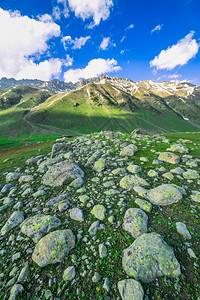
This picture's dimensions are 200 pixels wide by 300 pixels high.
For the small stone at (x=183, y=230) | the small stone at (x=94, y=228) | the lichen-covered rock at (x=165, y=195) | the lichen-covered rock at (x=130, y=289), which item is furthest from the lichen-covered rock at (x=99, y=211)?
the small stone at (x=183, y=230)

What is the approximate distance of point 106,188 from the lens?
7570mm

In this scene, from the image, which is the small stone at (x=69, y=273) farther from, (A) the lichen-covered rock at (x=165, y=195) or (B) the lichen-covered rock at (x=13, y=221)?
(A) the lichen-covered rock at (x=165, y=195)

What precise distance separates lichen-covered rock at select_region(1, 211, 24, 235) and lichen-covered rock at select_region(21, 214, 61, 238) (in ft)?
1.47

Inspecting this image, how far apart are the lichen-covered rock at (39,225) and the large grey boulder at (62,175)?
125 inches

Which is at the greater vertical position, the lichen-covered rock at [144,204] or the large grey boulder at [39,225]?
the lichen-covered rock at [144,204]

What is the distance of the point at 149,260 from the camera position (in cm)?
355

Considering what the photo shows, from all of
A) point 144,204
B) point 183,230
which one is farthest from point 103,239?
point 183,230

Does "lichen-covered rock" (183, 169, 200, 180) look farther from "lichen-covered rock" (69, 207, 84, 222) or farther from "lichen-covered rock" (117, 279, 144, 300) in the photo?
"lichen-covered rock" (69, 207, 84, 222)

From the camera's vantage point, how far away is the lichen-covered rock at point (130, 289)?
292 cm

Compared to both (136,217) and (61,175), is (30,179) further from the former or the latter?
(136,217)

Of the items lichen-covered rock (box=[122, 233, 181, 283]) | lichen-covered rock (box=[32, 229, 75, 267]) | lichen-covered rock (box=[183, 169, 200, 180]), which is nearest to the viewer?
lichen-covered rock (box=[122, 233, 181, 283])

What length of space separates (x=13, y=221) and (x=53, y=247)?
2.91m

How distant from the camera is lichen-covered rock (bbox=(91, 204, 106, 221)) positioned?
546cm

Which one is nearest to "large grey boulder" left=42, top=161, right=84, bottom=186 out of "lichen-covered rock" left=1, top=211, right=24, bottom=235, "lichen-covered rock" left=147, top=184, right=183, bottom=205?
"lichen-covered rock" left=1, top=211, right=24, bottom=235
